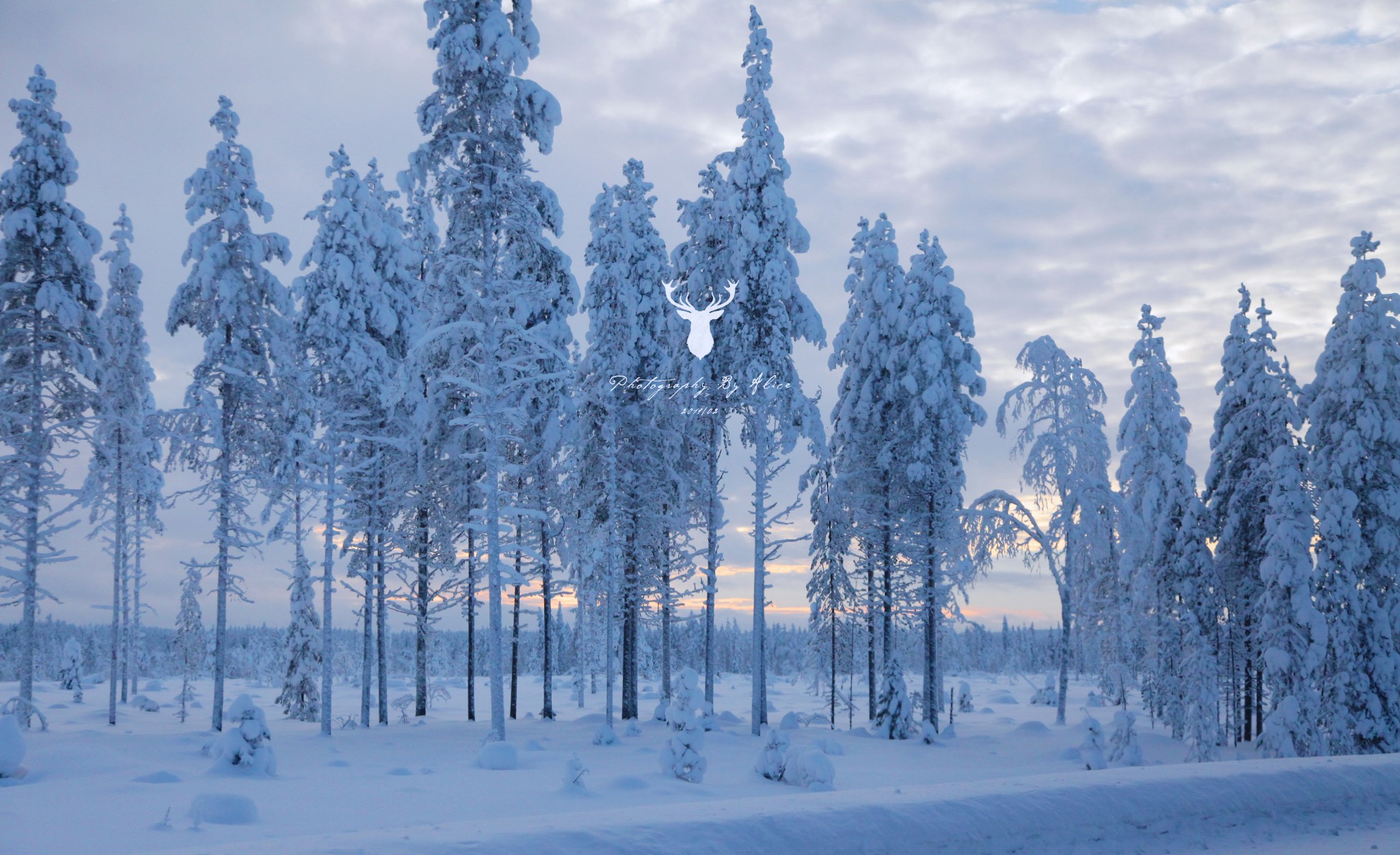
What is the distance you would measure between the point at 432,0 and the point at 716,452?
14287 millimetres

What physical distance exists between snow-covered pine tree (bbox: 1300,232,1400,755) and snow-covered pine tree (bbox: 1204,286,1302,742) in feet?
3.53

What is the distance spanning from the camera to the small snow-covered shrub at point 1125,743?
729 inches

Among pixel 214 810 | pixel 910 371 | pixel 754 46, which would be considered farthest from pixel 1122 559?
pixel 214 810

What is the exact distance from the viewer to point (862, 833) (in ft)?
23.2

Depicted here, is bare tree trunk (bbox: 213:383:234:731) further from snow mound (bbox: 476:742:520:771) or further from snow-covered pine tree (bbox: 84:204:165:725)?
snow mound (bbox: 476:742:520:771)

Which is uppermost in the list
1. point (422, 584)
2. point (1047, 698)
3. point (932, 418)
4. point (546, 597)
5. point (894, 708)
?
point (932, 418)

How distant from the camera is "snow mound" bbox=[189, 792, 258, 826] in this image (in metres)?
9.83

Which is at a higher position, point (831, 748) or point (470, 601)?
point (470, 601)

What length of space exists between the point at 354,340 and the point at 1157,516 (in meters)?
24.5

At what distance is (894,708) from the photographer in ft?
80.7

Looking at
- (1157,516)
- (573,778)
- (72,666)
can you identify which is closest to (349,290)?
(573,778)

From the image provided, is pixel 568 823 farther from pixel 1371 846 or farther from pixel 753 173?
pixel 753 173

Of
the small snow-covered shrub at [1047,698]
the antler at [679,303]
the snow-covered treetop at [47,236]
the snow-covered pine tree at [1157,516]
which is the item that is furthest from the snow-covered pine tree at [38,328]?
the small snow-covered shrub at [1047,698]

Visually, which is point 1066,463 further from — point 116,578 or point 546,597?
point 116,578
